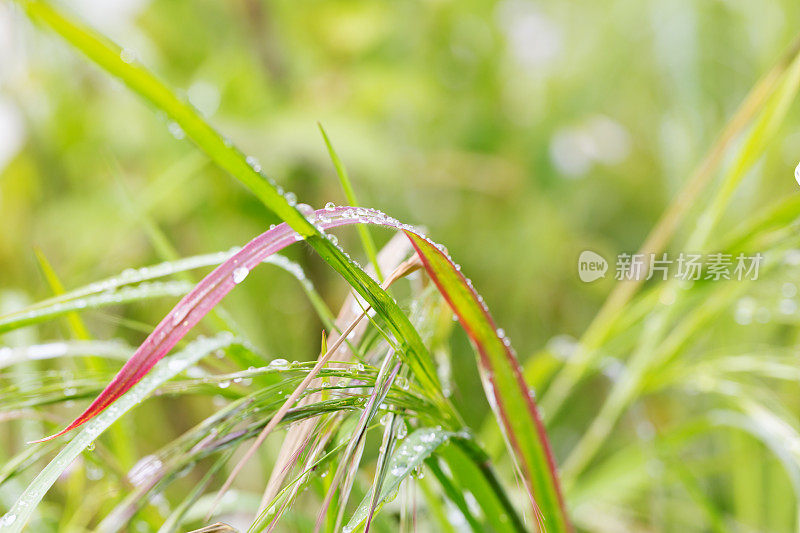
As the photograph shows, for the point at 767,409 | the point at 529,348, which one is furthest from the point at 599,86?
the point at 767,409

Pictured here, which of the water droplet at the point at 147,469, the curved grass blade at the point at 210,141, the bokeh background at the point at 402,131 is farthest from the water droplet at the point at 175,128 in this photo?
the bokeh background at the point at 402,131

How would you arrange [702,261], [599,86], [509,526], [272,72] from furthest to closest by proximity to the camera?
1. [599,86]
2. [272,72]
3. [702,261]
4. [509,526]

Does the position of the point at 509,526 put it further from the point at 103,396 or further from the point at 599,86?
the point at 599,86

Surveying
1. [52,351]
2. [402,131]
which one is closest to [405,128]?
[402,131]

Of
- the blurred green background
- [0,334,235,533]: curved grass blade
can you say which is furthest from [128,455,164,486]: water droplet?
the blurred green background

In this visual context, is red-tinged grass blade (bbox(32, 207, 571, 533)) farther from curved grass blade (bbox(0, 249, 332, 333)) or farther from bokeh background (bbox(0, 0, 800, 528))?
bokeh background (bbox(0, 0, 800, 528))

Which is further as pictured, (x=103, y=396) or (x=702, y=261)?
(x=702, y=261)
